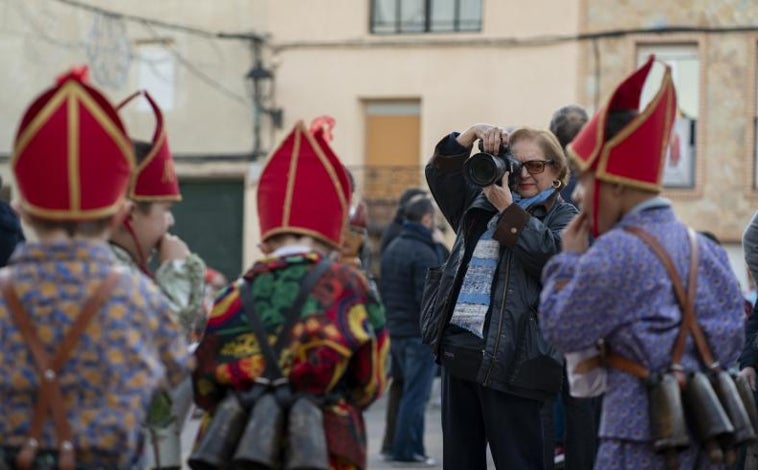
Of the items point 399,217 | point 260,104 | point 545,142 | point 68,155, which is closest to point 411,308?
point 399,217

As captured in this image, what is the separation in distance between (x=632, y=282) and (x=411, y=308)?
7.66 metres

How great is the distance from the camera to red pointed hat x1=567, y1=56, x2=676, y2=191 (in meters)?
5.53

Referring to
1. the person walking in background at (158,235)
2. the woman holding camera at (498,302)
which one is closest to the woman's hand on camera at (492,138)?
the woman holding camera at (498,302)

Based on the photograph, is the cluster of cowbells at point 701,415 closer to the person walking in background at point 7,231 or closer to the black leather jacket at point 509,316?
the black leather jacket at point 509,316

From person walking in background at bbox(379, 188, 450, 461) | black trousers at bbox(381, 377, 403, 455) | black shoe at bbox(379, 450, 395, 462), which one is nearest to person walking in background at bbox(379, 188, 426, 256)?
person walking in background at bbox(379, 188, 450, 461)

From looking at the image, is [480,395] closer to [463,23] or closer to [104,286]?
[104,286]

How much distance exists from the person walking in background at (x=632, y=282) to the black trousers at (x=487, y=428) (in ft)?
4.60

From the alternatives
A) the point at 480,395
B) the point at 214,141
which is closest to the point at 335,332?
the point at 480,395

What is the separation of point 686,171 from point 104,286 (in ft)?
64.9

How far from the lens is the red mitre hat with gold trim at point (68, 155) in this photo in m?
5.00

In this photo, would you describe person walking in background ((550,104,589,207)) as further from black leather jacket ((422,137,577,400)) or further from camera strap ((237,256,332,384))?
camera strap ((237,256,332,384))

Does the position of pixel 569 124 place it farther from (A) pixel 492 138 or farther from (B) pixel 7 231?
(B) pixel 7 231

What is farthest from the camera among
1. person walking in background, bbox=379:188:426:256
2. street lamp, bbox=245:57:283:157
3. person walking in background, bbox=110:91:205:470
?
street lamp, bbox=245:57:283:157

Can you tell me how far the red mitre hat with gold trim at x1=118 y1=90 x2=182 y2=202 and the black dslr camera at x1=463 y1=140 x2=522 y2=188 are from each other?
1438mm
